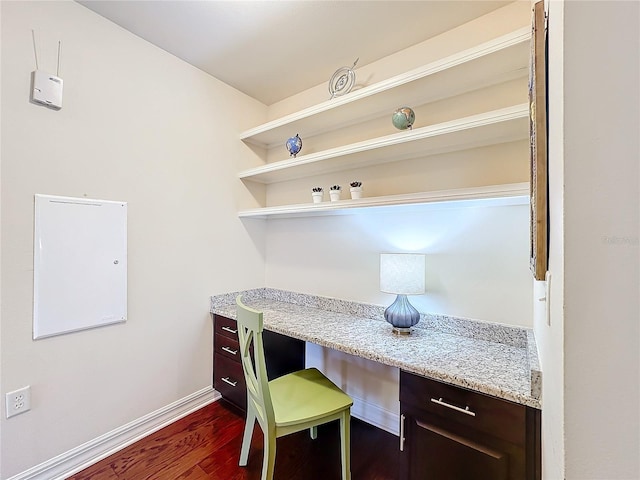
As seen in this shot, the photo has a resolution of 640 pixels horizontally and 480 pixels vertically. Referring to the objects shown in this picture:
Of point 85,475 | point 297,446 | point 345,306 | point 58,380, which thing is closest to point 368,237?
point 345,306

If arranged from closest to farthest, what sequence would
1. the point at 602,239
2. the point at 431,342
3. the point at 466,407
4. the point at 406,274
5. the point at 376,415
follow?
the point at 602,239 → the point at 466,407 → the point at 431,342 → the point at 406,274 → the point at 376,415

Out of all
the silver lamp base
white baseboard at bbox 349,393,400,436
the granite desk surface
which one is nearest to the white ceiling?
the silver lamp base

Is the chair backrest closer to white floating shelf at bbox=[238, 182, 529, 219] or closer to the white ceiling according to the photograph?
white floating shelf at bbox=[238, 182, 529, 219]

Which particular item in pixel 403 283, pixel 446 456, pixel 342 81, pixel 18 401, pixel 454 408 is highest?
pixel 342 81

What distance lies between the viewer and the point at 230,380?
2.04m

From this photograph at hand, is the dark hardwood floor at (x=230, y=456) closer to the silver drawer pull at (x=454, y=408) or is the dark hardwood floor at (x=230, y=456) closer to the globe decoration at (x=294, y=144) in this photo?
the silver drawer pull at (x=454, y=408)

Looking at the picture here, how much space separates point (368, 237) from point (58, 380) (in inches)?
78.8

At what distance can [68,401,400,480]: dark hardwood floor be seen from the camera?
5.01 ft

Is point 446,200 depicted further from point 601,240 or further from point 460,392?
point 601,240

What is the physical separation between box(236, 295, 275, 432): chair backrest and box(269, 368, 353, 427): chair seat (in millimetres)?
70

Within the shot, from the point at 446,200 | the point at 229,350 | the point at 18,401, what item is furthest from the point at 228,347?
the point at 446,200

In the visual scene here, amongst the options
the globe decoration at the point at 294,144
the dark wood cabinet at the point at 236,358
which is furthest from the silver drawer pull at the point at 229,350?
the globe decoration at the point at 294,144

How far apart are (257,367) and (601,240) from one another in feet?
4.13

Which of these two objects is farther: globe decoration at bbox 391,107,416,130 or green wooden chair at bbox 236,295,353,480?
globe decoration at bbox 391,107,416,130
